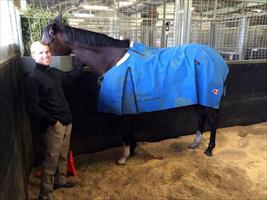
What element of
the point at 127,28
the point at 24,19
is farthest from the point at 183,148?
the point at 24,19

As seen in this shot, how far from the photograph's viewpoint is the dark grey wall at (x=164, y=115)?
2.59m

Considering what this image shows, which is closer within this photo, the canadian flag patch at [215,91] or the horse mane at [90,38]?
the horse mane at [90,38]

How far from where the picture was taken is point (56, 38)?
6.89 ft

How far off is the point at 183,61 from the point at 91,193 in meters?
1.37

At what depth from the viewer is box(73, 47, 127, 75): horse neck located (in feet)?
7.42

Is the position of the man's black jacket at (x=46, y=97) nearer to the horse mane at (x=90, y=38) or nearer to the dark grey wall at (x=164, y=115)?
the horse mane at (x=90, y=38)

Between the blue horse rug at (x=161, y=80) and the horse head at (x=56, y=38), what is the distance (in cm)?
40

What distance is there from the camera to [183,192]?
6.59ft

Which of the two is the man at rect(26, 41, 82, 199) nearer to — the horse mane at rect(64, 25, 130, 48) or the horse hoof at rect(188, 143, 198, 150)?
the horse mane at rect(64, 25, 130, 48)

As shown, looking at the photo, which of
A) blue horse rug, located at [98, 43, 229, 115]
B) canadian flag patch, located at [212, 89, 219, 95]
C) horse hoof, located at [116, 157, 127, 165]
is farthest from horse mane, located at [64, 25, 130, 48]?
horse hoof, located at [116, 157, 127, 165]

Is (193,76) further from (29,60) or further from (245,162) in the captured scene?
(29,60)

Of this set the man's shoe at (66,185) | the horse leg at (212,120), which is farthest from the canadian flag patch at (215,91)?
the man's shoe at (66,185)

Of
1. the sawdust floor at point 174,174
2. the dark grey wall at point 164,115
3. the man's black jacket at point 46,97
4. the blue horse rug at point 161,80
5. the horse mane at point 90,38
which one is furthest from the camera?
the dark grey wall at point 164,115

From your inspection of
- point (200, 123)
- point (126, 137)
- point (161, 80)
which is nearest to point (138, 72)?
point (161, 80)
